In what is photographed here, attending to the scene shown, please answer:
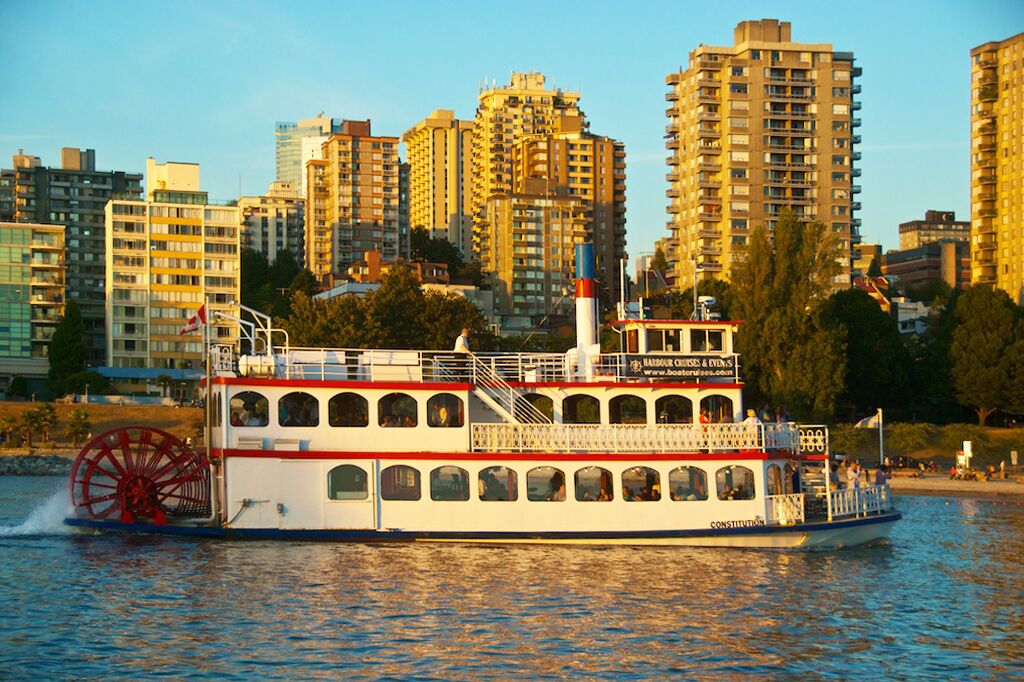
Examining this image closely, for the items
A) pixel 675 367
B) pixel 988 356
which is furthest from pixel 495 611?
pixel 988 356

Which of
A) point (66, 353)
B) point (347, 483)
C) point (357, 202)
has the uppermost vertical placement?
point (357, 202)

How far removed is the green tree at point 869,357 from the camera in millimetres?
76562

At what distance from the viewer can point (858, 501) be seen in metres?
33.9

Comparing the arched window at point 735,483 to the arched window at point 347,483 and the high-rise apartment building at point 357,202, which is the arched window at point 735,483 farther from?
the high-rise apartment building at point 357,202

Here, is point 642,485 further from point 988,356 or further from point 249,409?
point 988,356

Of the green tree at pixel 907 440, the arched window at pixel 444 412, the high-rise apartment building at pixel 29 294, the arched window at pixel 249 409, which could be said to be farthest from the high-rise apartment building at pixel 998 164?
the arched window at pixel 249 409

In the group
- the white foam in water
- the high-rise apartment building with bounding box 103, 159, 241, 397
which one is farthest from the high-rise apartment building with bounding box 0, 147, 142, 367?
the white foam in water

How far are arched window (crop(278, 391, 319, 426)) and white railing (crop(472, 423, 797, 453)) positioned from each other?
3.98 meters

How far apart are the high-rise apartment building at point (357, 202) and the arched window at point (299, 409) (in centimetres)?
13143

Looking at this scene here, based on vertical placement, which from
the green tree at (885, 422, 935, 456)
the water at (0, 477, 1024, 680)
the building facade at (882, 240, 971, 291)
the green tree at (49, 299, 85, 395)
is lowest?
the water at (0, 477, 1024, 680)

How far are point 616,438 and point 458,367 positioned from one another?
453 cm

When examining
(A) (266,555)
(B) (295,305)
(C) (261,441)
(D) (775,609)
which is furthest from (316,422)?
(B) (295,305)

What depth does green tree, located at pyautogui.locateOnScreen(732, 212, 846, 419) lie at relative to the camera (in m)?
67.1

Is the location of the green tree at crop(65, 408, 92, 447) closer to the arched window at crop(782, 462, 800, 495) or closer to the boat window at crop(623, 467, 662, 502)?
the boat window at crop(623, 467, 662, 502)
